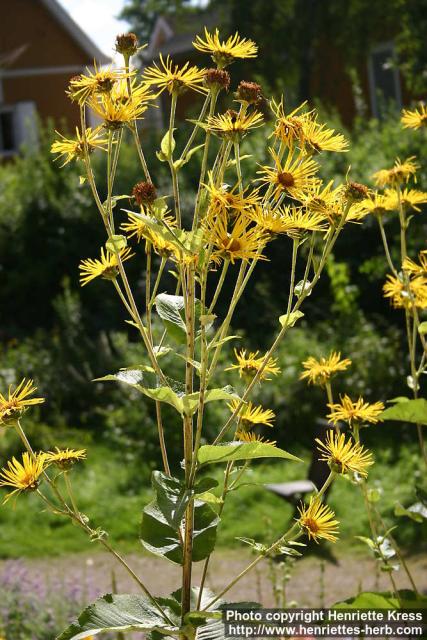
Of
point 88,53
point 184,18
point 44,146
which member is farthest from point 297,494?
point 184,18

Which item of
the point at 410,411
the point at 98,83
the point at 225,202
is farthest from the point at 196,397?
the point at 410,411

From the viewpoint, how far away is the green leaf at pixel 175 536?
1.86 meters

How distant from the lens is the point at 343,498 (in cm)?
618

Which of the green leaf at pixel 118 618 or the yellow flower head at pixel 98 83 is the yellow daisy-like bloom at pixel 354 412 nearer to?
the green leaf at pixel 118 618

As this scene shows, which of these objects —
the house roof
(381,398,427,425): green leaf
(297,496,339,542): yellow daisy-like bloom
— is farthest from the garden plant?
the house roof

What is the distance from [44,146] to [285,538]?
10923 millimetres

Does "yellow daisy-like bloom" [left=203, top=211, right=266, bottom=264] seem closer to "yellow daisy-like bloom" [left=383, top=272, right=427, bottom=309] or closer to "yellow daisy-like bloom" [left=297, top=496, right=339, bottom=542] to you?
"yellow daisy-like bloom" [left=297, top=496, right=339, bottom=542]

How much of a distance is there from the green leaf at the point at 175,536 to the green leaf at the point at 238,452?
0.14 m

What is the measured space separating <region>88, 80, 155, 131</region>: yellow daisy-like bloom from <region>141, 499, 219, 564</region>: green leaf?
2.31ft

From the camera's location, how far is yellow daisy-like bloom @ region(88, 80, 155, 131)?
5.77 feet

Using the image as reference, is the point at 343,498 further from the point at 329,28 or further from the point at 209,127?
the point at 329,28

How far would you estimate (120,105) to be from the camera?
1.79 metres

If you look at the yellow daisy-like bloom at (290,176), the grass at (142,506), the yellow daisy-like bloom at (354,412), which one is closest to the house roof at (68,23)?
the grass at (142,506)

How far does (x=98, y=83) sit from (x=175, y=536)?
86 cm
